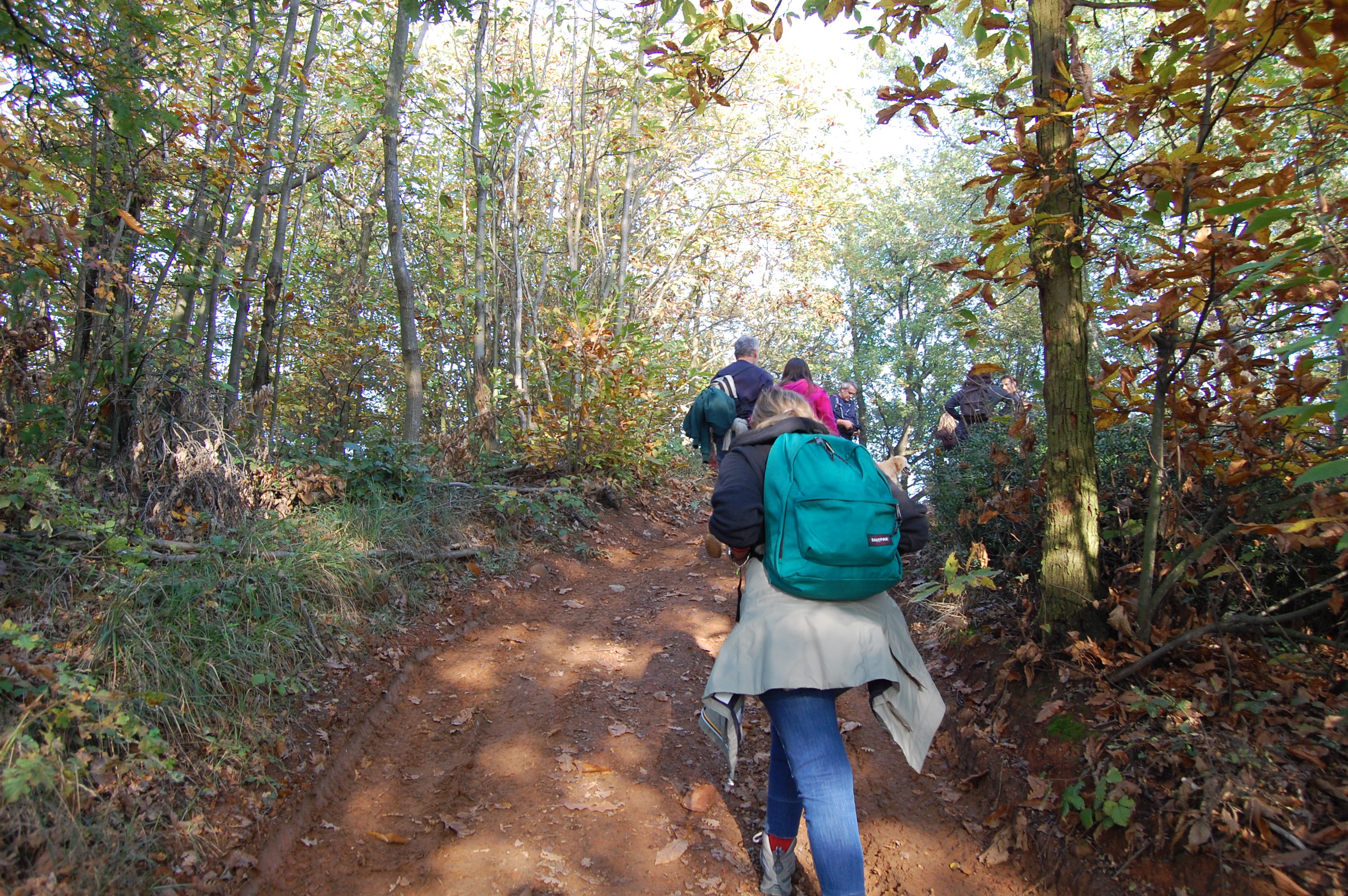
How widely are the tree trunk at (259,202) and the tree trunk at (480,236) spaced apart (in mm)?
2232

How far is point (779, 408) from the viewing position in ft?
9.82

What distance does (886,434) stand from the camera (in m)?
22.6

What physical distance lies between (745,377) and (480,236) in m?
4.95

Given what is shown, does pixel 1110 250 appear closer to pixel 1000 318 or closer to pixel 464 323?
pixel 464 323

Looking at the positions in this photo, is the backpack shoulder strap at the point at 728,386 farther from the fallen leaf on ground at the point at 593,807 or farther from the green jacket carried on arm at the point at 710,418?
the fallen leaf on ground at the point at 593,807

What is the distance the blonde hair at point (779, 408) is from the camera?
2.96m

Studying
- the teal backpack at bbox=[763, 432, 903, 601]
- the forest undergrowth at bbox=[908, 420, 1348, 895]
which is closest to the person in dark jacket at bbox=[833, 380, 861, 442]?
the forest undergrowth at bbox=[908, 420, 1348, 895]

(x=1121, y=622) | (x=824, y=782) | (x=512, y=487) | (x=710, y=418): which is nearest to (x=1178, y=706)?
(x=1121, y=622)

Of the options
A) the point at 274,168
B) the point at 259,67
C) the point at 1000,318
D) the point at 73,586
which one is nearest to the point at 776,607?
the point at 73,586

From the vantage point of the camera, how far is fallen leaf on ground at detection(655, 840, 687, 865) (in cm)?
336

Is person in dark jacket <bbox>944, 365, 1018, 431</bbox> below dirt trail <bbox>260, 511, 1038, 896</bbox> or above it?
above

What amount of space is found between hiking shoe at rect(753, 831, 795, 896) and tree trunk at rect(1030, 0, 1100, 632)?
6.22 ft

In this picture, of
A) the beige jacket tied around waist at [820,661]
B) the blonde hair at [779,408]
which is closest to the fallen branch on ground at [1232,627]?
the beige jacket tied around waist at [820,661]

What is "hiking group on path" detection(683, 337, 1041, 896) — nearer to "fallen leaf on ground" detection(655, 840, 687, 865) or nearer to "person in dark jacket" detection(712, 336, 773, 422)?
"fallen leaf on ground" detection(655, 840, 687, 865)
